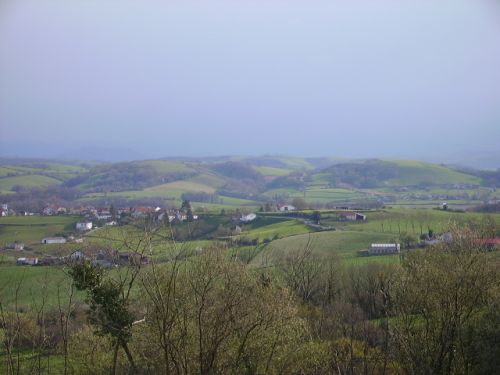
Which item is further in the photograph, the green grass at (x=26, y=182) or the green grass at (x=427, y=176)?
the green grass at (x=427, y=176)

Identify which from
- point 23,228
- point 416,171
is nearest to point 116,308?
point 23,228

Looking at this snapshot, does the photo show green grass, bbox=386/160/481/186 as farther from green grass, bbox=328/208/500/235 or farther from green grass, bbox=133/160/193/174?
green grass, bbox=328/208/500/235

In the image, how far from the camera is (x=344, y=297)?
3291 centimetres

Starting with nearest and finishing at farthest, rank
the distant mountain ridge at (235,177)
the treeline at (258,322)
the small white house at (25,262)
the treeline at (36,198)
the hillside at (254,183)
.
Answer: the treeline at (258,322)
the small white house at (25,262)
the treeline at (36,198)
the hillside at (254,183)
the distant mountain ridge at (235,177)

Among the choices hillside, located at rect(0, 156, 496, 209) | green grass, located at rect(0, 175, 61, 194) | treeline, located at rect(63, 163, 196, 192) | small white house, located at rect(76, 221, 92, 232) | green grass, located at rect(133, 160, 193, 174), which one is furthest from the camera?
green grass, located at rect(133, 160, 193, 174)

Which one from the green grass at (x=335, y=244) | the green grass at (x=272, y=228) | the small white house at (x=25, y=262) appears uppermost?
the small white house at (x=25, y=262)

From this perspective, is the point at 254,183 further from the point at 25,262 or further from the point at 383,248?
the point at 25,262

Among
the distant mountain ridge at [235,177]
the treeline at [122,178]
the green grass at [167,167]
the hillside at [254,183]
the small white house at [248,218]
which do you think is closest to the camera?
the small white house at [248,218]

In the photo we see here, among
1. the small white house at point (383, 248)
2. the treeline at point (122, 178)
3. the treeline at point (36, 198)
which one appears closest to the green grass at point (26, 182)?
the treeline at point (36, 198)

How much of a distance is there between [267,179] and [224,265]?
6484 inches

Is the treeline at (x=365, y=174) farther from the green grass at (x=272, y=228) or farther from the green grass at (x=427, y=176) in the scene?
the green grass at (x=272, y=228)

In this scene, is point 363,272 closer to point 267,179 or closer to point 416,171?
point 416,171

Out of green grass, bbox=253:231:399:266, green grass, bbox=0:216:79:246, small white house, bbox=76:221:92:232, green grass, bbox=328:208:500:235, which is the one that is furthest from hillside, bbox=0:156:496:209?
green grass, bbox=253:231:399:266

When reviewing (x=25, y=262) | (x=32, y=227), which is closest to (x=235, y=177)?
(x=32, y=227)
